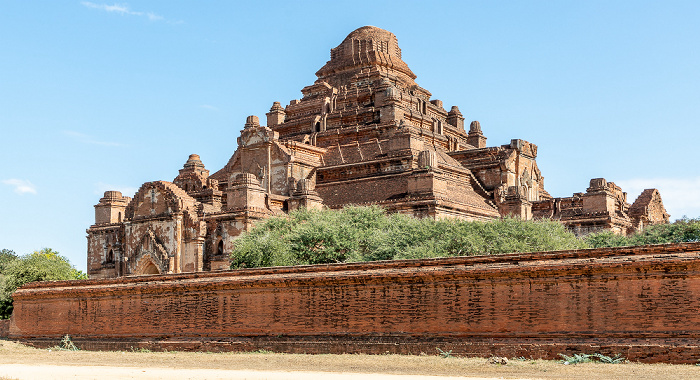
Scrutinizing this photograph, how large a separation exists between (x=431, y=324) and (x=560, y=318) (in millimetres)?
3093

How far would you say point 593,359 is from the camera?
1797cm

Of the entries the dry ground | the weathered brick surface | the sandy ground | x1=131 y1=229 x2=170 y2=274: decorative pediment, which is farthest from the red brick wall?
x1=131 y1=229 x2=170 y2=274: decorative pediment

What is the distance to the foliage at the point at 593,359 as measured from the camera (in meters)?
17.6

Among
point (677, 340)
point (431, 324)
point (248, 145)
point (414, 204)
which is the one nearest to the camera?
point (677, 340)

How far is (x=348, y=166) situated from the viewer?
42281 mm

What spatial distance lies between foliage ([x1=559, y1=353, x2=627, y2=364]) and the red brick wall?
0.19 m

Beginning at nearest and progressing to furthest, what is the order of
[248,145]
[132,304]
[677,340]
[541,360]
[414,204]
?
[677,340] → [541,360] → [132,304] → [414,204] → [248,145]

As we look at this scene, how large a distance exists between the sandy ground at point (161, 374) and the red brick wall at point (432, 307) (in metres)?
3.32

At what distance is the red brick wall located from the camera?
17.8 m

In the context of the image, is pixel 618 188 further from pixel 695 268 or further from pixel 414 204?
pixel 695 268

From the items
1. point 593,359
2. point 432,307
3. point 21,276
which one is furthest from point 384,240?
point 21,276

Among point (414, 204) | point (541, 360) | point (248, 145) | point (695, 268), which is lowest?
point (541, 360)

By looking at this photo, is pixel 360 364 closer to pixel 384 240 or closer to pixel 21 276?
pixel 384 240

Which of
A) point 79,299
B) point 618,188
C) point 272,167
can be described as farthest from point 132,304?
point 618,188
